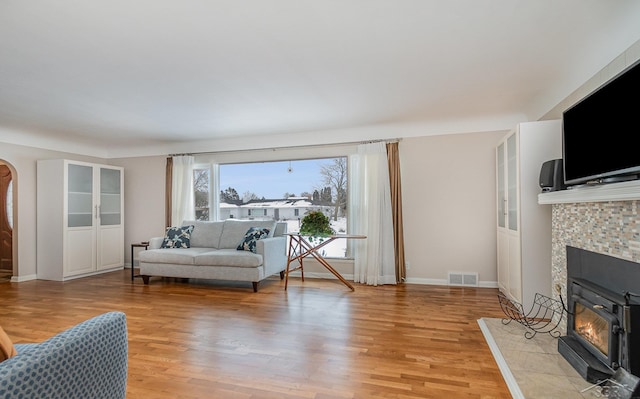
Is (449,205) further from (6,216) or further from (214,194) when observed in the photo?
(6,216)

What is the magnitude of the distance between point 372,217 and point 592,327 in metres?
3.01

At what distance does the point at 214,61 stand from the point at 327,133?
268cm

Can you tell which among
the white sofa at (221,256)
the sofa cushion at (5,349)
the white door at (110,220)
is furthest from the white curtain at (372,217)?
the white door at (110,220)

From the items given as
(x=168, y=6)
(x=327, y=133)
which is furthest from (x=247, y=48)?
(x=327, y=133)

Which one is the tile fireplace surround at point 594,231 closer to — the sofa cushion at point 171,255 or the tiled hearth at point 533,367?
the tiled hearth at point 533,367

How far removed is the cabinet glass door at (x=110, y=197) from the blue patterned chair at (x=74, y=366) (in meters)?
5.11

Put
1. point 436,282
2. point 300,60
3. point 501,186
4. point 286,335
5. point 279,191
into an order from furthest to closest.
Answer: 1. point 279,191
2. point 436,282
3. point 501,186
4. point 286,335
5. point 300,60

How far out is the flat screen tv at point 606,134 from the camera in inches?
67.0

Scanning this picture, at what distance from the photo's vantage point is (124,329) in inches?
58.1

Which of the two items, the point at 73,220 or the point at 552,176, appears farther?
the point at 73,220

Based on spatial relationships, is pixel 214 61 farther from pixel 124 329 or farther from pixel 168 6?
pixel 124 329

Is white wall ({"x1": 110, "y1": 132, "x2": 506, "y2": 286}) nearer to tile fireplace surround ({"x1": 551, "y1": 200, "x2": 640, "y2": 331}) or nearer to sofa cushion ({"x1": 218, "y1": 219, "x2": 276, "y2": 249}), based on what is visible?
tile fireplace surround ({"x1": 551, "y1": 200, "x2": 640, "y2": 331})

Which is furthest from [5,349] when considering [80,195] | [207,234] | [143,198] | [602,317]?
[143,198]

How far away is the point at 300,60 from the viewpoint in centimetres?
278
